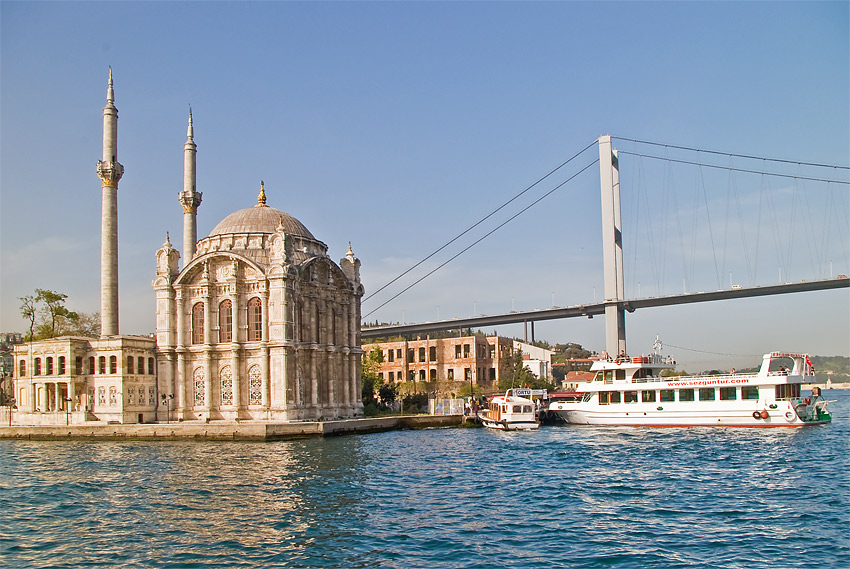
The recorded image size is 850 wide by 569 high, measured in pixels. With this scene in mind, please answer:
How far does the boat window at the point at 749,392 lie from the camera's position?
43719 mm

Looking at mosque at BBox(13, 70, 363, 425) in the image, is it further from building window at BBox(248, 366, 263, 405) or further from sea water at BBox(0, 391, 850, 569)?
sea water at BBox(0, 391, 850, 569)

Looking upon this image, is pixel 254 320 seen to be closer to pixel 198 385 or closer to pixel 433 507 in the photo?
pixel 198 385

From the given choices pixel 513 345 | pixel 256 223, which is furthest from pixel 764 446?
pixel 513 345

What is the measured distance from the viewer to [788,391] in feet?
144

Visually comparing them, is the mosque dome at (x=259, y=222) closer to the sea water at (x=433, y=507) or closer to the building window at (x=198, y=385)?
the building window at (x=198, y=385)

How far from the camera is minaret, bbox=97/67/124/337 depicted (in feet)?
159

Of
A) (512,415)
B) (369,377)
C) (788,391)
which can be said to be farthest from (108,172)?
(788,391)

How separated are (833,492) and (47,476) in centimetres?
2461

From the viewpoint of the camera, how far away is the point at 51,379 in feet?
154

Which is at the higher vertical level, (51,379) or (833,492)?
(51,379)

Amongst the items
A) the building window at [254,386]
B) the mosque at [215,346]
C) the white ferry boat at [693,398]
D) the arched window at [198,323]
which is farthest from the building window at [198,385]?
the white ferry boat at [693,398]

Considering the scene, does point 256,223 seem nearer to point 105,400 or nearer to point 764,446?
point 105,400

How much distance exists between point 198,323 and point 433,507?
30.8 metres

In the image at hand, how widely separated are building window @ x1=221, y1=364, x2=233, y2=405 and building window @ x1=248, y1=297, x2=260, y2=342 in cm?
237
